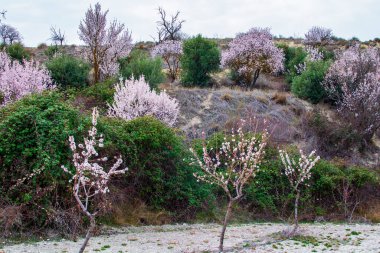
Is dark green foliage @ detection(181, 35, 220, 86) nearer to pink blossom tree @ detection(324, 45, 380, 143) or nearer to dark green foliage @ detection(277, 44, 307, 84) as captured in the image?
dark green foliage @ detection(277, 44, 307, 84)

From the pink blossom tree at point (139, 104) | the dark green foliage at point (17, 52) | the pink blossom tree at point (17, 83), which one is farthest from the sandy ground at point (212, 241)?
the dark green foliage at point (17, 52)

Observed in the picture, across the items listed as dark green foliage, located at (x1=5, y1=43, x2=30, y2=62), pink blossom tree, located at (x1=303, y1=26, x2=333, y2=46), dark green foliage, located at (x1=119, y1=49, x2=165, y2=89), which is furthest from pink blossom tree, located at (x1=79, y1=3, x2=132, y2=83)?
pink blossom tree, located at (x1=303, y1=26, x2=333, y2=46)

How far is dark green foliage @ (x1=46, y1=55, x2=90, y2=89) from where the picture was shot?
25.0m

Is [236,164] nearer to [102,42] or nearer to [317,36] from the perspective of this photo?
[102,42]

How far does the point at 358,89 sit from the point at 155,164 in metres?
14.9

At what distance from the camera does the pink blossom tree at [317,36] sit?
47.8 metres

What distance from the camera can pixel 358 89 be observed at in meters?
24.9

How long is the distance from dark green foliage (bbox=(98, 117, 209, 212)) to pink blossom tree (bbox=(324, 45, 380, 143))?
1178 centimetres

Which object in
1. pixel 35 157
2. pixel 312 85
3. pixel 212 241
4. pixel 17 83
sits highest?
pixel 312 85

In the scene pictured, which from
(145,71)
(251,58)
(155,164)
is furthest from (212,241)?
(251,58)

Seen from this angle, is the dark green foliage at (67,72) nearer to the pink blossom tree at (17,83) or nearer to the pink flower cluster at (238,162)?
the pink blossom tree at (17,83)

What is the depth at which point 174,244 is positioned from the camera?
33.8 ft

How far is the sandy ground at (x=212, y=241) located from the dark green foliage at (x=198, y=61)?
717 inches

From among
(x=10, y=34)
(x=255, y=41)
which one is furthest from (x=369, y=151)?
(x=10, y=34)
